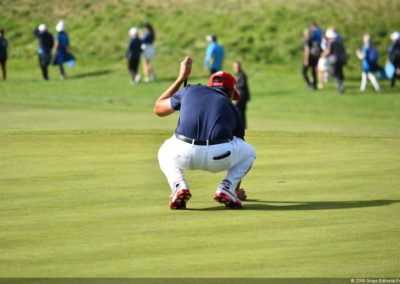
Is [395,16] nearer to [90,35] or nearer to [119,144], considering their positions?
[90,35]

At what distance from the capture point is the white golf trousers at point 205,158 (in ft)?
34.9

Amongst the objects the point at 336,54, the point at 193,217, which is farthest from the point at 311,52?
the point at 193,217

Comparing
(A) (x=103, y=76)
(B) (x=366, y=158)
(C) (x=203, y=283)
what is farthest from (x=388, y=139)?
(A) (x=103, y=76)

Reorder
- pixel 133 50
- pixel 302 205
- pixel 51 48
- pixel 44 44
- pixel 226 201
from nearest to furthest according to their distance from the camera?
pixel 226 201
pixel 302 205
pixel 133 50
pixel 44 44
pixel 51 48

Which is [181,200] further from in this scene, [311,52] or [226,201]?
[311,52]

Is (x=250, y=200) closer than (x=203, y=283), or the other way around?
(x=203, y=283)

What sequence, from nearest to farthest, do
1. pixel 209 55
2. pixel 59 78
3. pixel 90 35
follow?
1. pixel 209 55
2. pixel 59 78
3. pixel 90 35

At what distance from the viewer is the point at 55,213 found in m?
9.89

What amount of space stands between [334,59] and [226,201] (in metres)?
24.8

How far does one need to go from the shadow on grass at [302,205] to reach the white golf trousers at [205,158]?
29 cm

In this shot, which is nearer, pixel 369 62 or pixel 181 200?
pixel 181 200

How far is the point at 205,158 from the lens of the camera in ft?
34.9

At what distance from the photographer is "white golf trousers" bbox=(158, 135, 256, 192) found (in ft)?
34.9

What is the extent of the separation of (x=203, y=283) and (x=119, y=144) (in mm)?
8213
